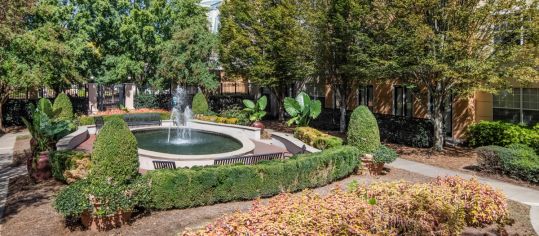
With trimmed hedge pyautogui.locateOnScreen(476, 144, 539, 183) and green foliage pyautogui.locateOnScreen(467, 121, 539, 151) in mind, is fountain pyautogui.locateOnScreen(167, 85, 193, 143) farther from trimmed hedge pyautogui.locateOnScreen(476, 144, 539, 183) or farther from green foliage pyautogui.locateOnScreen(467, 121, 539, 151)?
green foliage pyautogui.locateOnScreen(467, 121, 539, 151)

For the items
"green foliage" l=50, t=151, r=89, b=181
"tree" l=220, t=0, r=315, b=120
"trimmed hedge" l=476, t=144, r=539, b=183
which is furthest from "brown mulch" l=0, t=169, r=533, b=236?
"tree" l=220, t=0, r=315, b=120

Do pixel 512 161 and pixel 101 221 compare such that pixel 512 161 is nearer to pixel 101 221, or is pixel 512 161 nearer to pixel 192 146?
pixel 192 146

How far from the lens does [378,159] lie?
14.2 metres

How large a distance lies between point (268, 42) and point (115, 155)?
19180mm

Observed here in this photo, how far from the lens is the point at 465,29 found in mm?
16406

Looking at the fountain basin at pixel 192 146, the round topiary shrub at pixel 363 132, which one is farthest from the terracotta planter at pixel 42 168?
the round topiary shrub at pixel 363 132

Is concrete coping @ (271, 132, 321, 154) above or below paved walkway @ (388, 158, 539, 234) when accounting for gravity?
above

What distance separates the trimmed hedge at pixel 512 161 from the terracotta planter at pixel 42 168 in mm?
15176

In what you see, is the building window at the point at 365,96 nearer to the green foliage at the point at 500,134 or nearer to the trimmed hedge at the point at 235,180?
the green foliage at the point at 500,134

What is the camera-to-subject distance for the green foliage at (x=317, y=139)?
15273 mm

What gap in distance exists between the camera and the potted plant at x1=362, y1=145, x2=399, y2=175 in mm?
14203

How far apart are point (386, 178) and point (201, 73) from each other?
21200 mm

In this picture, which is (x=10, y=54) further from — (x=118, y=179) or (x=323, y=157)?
(x=323, y=157)

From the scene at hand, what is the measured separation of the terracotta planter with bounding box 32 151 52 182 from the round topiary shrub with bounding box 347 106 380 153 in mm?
10723
